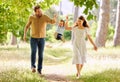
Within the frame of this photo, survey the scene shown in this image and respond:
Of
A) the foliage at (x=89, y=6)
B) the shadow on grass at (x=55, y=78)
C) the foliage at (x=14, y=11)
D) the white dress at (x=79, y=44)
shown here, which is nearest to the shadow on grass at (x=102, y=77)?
the shadow on grass at (x=55, y=78)

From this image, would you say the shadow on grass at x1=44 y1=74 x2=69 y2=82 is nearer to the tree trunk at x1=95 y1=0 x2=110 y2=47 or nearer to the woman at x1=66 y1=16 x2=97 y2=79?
the woman at x1=66 y1=16 x2=97 y2=79

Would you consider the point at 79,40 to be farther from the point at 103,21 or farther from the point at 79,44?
the point at 103,21

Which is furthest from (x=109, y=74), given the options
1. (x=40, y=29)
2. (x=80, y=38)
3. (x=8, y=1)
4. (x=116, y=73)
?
(x=8, y=1)

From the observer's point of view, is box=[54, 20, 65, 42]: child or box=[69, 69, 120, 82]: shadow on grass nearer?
box=[69, 69, 120, 82]: shadow on grass

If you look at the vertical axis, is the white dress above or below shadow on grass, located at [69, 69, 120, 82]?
above

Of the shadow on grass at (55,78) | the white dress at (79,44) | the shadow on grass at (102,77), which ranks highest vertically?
the white dress at (79,44)

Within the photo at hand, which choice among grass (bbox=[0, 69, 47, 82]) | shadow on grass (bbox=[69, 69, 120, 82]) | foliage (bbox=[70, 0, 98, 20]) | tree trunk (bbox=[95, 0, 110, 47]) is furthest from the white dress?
tree trunk (bbox=[95, 0, 110, 47])

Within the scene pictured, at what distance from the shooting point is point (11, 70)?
1298cm

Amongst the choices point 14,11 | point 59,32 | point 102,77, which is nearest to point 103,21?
point 59,32

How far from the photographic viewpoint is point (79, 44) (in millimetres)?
13023

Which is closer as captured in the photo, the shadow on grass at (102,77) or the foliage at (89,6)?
the foliage at (89,6)

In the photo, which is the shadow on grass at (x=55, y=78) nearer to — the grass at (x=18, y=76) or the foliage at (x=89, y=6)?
the grass at (x=18, y=76)

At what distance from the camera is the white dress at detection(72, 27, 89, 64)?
12.9 metres

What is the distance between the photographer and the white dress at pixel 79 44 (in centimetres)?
1291
